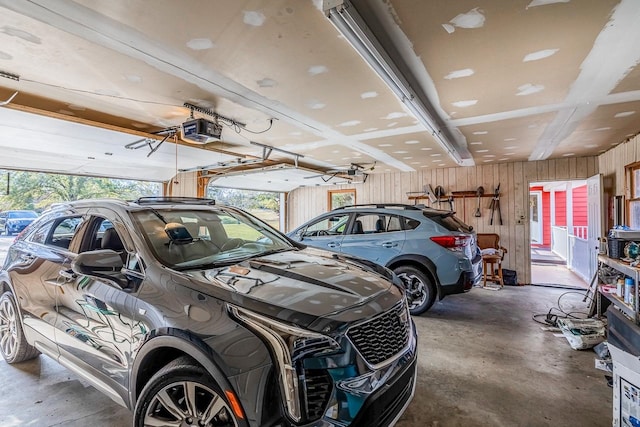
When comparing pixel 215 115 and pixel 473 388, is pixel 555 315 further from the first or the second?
pixel 215 115

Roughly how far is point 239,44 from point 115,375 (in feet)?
6.91

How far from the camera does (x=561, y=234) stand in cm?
1007

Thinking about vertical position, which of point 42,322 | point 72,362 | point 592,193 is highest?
point 592,193

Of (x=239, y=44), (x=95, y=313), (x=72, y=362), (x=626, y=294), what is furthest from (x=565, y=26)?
(x=72, y=362)

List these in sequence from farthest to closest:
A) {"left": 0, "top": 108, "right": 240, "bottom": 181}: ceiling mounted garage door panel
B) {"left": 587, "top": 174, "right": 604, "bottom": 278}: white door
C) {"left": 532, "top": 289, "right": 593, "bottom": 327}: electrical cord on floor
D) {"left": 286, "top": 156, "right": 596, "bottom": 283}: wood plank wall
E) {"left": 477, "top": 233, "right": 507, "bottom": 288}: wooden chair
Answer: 1. {"left": 286, "top": 156, "right": 596, "bottom": 283}: wood plank wall
2. {"left": 477, "top": 233, "right": 507, "bottom": 288}: wooden chair
3. {"left": 587, "top": 174, "right": 604, "bottom": 278}: white door
4. {"left": 532, "top": 289, "right": 593, "bottom": 327}: electrical cord on floor
5. {"left": 0, "top": 108, "right": 240, "bottom": 181}: ceiling mounted garage door panel

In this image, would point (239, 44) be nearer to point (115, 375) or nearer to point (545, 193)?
point (115, 375)

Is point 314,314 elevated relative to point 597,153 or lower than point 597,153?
lower

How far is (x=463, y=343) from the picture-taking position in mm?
3229

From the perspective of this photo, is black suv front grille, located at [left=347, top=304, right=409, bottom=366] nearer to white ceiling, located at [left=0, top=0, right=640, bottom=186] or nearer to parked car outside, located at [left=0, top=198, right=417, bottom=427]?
parked car outside, located at [left=0, top=198, right=417, bottom=427]

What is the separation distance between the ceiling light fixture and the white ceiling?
0.06 metres

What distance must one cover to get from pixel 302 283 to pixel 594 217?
6.20 m

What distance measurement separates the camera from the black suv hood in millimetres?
1303

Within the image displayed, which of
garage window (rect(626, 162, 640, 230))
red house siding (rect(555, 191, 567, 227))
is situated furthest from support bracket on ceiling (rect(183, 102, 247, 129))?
red house siding (rect(555, 191, 567, 227))

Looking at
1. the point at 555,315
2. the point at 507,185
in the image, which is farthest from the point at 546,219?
the point at 555,315
